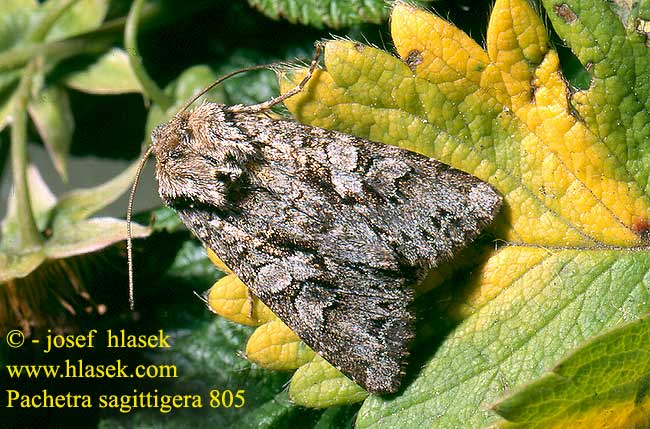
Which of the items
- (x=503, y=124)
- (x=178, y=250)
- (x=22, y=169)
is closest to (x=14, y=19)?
(x=22, y=169)

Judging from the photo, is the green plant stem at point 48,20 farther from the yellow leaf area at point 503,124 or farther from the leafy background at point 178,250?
the yellow leaf area at point 503,124

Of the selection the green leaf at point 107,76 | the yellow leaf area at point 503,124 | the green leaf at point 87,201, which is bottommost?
the green leaf at point 87,201

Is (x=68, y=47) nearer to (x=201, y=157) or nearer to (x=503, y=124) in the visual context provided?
(x=201, y=157)

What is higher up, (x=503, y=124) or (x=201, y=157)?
(x=503, y=124)

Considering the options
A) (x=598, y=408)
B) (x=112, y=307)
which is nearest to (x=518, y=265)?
(x=598, y=408)

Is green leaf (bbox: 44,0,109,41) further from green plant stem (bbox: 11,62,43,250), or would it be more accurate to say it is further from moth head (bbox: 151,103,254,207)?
moth head (bbox: 151,103,254,207)

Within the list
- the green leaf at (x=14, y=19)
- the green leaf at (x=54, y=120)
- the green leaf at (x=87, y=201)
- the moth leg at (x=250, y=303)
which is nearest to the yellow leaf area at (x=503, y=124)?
the moth leg at (x=250, y=303)

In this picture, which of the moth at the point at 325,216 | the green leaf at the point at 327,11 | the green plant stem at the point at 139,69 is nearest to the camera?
the moth at the point at 325,216
